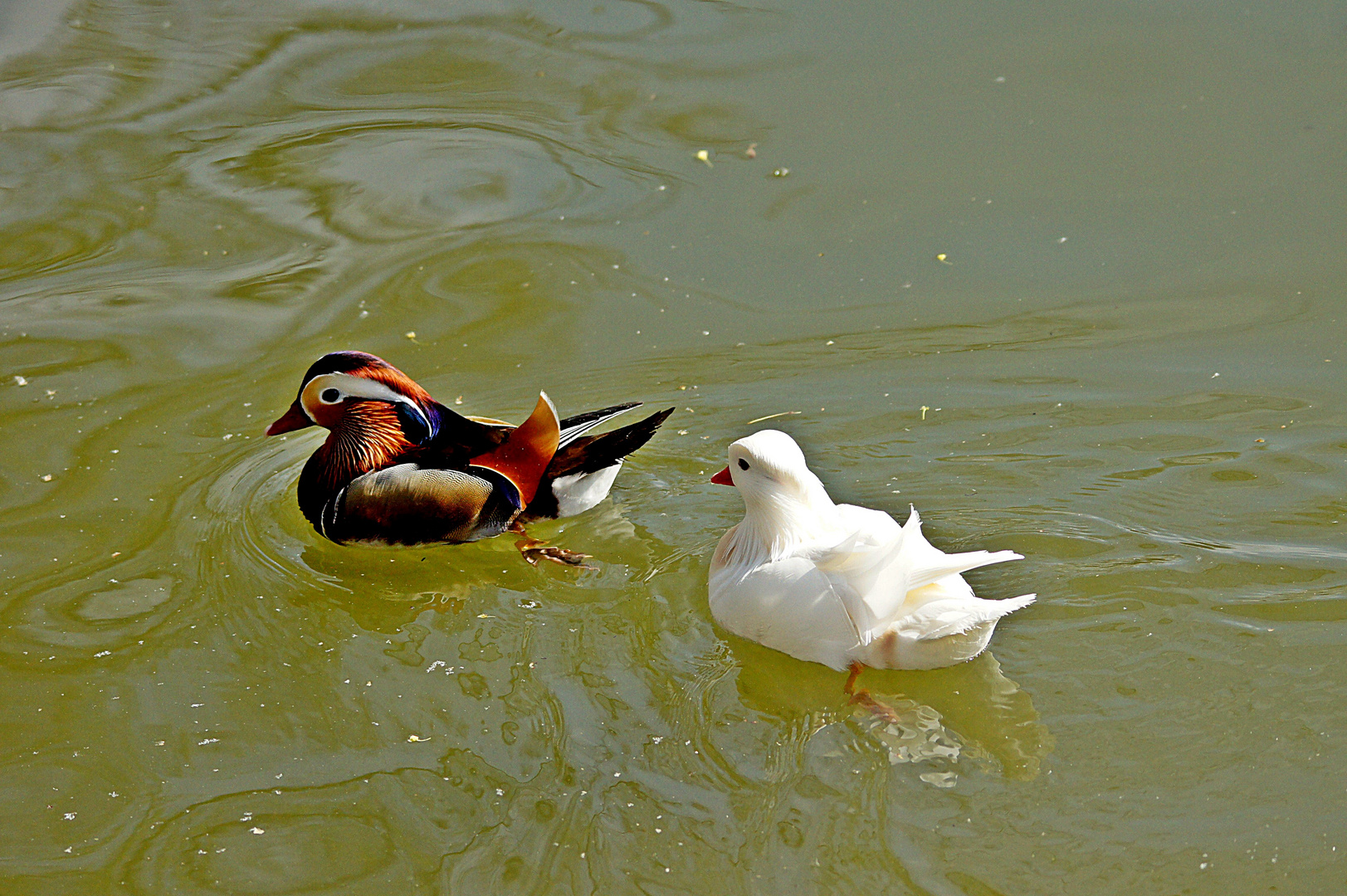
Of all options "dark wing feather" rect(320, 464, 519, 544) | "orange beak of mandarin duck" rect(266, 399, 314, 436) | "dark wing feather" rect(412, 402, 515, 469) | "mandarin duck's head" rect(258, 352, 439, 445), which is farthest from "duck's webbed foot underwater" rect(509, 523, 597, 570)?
"orange beak of mandarin duck" rect(266, 399, 314, 436)

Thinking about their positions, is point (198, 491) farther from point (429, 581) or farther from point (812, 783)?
point (812, 783)

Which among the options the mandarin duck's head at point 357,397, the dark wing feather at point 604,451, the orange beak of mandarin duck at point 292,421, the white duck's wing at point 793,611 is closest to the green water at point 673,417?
the white duck's wing at point 793,611

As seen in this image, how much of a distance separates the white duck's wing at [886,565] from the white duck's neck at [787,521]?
207 mm

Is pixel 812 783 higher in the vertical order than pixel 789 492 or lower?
lower

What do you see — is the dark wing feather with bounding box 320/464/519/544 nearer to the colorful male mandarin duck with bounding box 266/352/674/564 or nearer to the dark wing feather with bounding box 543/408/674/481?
the colorful male mandarin duck with bounding box 266/352/674/564

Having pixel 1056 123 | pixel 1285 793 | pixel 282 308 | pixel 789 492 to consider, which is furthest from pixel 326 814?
pixel 1056 123

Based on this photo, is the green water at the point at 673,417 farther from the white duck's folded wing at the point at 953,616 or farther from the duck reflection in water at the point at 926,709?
the white duck's folded wing at the point at 953,616

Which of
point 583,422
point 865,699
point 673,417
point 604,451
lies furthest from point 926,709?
point 673,417

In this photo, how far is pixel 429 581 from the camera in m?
4.58

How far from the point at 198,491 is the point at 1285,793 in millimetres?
4051

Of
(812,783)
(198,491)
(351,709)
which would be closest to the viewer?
(812,783)

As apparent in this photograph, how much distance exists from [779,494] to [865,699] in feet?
2.30

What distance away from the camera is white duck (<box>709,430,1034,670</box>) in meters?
3.61

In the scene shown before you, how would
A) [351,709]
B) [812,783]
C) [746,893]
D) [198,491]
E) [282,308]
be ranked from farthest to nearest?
[282,308] < [198,491] < [351,709] < [812,783] < [746,893]
